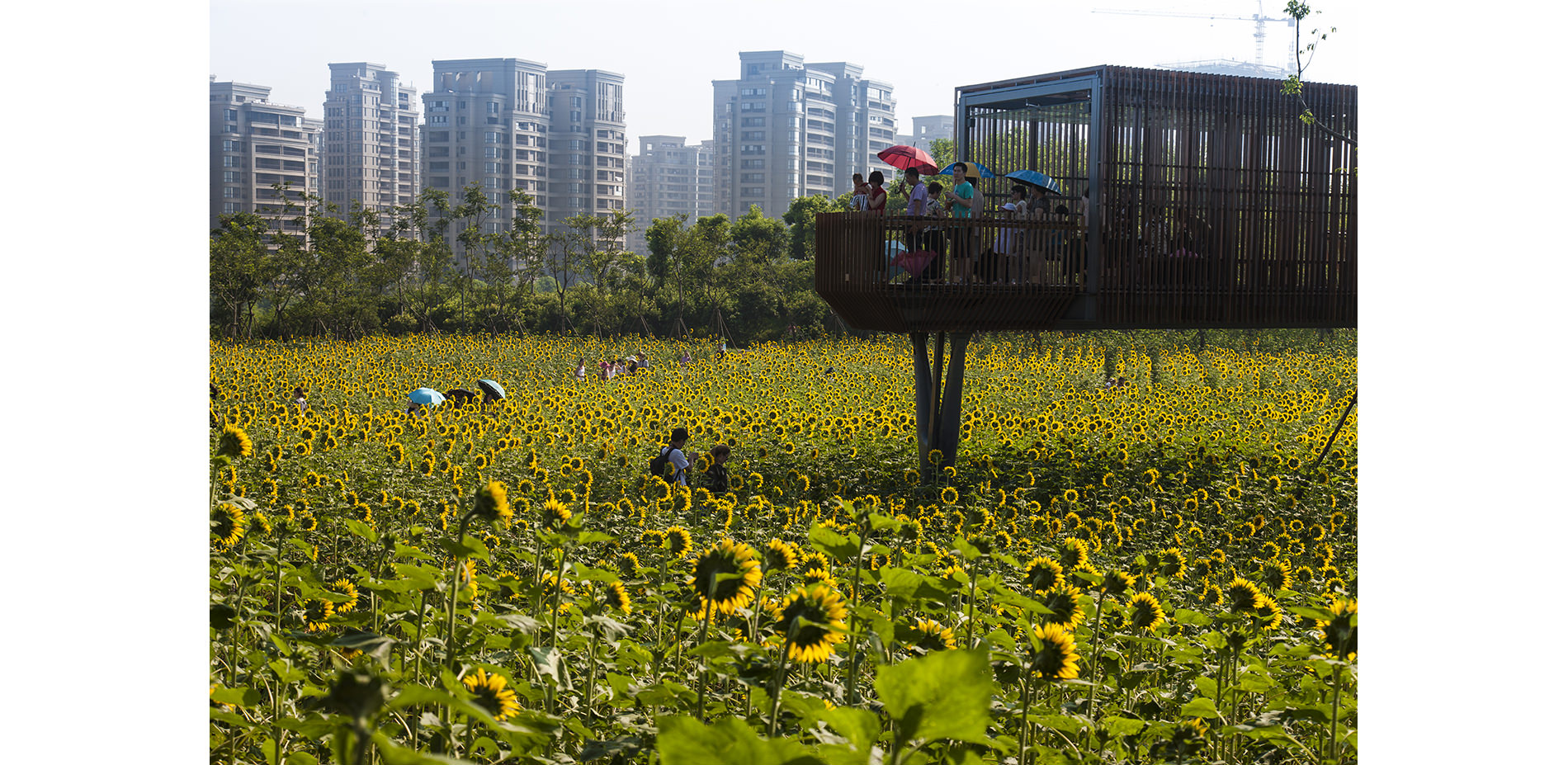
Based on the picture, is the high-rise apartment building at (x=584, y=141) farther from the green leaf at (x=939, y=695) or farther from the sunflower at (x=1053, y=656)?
the green leaf at (x=939, y=695)

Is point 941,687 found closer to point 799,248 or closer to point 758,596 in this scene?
point 758,596

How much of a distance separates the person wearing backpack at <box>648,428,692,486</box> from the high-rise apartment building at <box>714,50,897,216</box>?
16.6 metres

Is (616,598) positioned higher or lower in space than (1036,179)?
lower

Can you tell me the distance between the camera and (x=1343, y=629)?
7.15ft

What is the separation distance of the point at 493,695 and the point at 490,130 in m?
32.2

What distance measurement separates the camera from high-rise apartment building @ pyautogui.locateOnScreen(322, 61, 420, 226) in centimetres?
1608

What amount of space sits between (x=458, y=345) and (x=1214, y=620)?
12.0 m

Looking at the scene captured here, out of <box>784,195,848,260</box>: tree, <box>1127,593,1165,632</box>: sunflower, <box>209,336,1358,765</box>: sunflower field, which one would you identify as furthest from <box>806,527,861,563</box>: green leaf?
<box>784,195,848,260</box>: tree

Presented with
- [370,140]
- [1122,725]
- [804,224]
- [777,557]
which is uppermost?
[370,140]

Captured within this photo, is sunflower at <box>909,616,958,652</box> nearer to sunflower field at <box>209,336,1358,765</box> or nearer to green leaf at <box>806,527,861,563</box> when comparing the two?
sunflower field at <box>209,336,1358,765</box>

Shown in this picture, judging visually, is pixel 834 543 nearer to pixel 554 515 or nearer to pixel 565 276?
pixel 554 515

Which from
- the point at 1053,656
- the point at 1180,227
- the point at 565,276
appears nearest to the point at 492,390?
the point at 1180,227

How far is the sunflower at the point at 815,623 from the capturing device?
5.14ft
